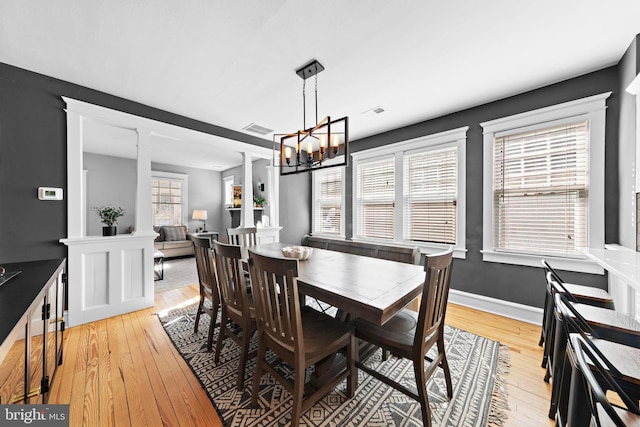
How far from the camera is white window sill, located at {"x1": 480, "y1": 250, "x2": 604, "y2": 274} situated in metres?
2.42

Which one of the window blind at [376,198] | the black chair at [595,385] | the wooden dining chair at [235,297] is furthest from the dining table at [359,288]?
the window blind at [376,198]

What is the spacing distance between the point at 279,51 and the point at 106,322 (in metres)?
3.47

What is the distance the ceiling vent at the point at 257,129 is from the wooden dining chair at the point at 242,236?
1.69 m

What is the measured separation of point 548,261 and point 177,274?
5.88 m

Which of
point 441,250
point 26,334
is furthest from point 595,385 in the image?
point 441,250

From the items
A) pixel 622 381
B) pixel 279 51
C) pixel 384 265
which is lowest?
pixel 622 381

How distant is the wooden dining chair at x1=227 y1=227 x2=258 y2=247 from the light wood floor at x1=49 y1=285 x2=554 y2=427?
49.8 inches

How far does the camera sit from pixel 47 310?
4.89 ft

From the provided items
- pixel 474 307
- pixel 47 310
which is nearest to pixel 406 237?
pixel 474 307

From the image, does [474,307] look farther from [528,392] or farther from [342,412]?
[342,412]

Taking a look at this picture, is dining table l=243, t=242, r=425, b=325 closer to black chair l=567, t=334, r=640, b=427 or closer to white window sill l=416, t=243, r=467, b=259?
black chair l=567, t=334, r=640, b=427

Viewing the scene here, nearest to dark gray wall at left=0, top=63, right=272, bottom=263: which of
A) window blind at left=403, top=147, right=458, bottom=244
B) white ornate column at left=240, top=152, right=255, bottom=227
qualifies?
white ornate column at left=240, top=152, right=255, bottom=227

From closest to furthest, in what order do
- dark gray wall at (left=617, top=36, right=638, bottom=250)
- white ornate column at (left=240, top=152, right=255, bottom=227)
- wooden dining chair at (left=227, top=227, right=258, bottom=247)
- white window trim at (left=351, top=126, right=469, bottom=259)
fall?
dark gray wall at (left=617, top=36, right=638, bottom=250) → white window trim at (left=351, top=126, right=469, bottom=259) → wooden dining chair at (left=227, top=227, right=258, bottom=247) → white ornate column at (left=240, top=152, right=255, bottom=227)

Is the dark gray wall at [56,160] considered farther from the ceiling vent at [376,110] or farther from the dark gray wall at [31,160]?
the ceiling vent at [376,110]
